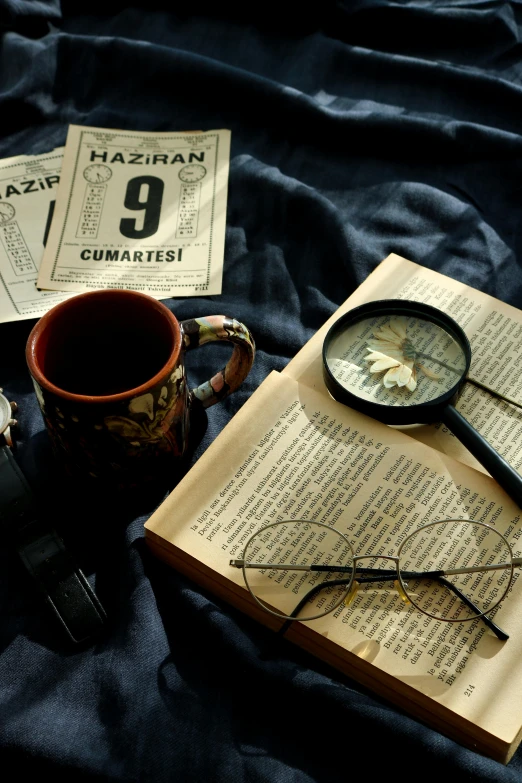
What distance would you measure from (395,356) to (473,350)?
97 millimetres

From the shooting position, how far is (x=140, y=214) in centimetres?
97

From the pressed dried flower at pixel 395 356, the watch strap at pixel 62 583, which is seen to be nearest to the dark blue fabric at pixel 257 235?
the watch strap at pixel 62 583

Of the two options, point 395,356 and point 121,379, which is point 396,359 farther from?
point 121,379

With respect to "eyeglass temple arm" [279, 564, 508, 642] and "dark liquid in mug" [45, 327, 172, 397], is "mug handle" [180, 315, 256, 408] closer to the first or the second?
"dark liquid in mug" [45, 327, 172, 397]

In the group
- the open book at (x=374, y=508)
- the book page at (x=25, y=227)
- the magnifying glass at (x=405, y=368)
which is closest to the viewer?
the open book at (x=374, y=508)

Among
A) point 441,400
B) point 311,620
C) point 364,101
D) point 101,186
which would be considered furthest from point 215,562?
point 364,101

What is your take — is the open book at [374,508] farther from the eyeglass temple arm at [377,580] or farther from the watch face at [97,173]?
the watch face at [97,173]

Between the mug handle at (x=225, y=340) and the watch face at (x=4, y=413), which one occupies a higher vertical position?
the mug handle at (x=225, y=340)

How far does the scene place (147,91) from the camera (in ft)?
3.63

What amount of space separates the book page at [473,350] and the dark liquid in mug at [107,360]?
136 millimetres

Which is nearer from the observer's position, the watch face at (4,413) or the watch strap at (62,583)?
the watch strap at (62,583)

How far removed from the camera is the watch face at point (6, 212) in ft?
3.19

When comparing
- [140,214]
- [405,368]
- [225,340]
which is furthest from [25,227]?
[405,368]

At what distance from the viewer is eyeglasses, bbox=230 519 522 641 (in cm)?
60
